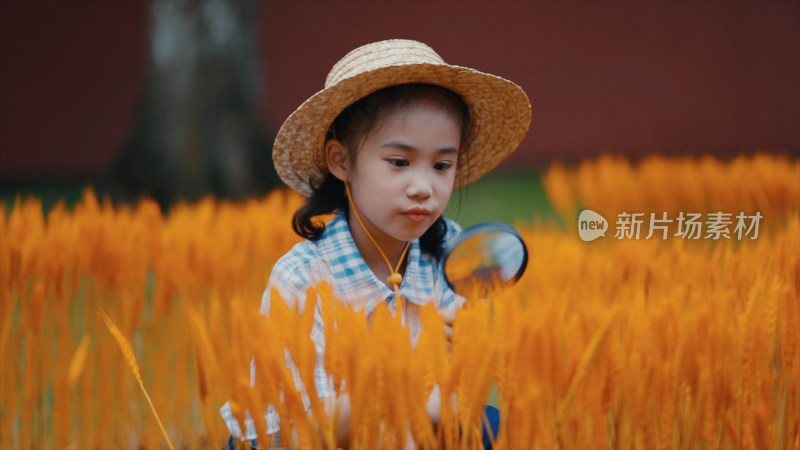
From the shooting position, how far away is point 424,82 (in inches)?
54.7

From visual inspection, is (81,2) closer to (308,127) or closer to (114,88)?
(114,88)

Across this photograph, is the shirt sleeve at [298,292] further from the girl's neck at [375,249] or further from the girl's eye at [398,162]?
the girl's eye at [398,162]

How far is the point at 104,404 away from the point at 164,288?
251 mm

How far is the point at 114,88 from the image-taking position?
616 cm

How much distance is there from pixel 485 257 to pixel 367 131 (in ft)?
0.97

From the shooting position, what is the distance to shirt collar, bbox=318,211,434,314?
55.6 inches

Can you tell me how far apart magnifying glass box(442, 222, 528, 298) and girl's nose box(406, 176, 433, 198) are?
14 cm

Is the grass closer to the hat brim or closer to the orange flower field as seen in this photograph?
the orange flower field

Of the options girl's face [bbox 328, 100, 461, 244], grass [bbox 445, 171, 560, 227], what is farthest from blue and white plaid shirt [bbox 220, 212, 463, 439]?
grass [bbox 445, 171, 560, 227]

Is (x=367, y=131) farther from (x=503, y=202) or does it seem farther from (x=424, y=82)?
(x=503, y=202)

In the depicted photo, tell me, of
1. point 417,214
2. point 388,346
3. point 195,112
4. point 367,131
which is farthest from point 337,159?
point 195,112

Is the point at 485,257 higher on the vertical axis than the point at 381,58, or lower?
lower

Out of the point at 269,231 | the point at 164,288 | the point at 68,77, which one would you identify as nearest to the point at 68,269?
the point at 164,288

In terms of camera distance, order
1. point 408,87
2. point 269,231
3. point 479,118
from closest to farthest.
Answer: point 408,87
point 479,118
point 269,231
